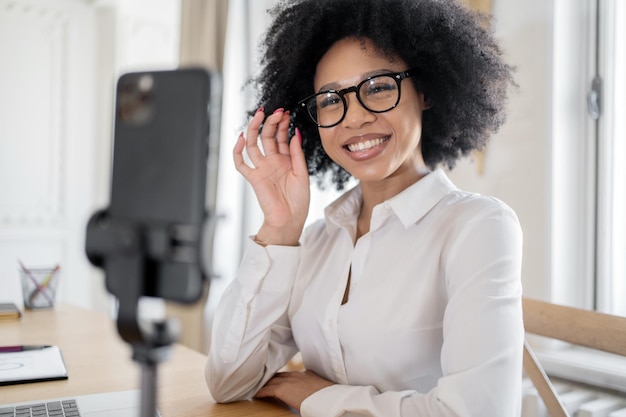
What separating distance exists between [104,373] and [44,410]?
0.91 feet

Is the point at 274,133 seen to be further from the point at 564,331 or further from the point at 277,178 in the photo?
the point at 564,331

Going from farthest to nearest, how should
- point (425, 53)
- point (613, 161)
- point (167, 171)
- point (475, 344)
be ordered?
point (613, 161) < point (425, 53) < point (475, 344) < point (167, 171)

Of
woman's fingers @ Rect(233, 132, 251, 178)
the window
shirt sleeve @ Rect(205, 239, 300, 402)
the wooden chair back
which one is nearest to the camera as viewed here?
the wooden chair back

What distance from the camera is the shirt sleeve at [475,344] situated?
3.08ft

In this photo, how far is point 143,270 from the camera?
1.54 feet

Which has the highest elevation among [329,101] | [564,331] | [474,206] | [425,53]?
[425,53]

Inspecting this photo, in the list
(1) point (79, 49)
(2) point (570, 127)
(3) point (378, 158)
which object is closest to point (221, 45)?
(1) point (79, 49)

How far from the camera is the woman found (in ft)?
3.28

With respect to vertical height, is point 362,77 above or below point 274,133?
above

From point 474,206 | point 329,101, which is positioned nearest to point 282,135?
point 329,101

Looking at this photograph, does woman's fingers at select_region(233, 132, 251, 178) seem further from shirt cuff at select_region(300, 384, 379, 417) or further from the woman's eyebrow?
shirt cuff at select_region(300, 384, 379, 417)

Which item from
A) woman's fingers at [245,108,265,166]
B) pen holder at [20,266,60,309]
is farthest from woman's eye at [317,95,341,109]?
pen holder at [20,266,60,309]

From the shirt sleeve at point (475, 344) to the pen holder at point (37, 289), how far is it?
134 cm

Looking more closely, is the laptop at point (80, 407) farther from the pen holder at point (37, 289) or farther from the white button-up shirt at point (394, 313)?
the pen holder at point (37, 289)
